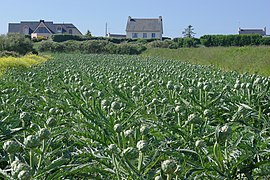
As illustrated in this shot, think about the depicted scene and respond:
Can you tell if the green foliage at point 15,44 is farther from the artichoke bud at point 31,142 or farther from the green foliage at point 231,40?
the artichoke bud at point 31,142

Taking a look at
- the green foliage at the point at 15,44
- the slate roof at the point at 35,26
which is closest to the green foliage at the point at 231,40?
the green foliage at the point at 15,44

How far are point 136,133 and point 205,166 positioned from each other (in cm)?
40

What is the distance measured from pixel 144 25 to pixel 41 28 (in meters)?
19.2

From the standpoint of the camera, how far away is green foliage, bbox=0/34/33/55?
88.3 feet

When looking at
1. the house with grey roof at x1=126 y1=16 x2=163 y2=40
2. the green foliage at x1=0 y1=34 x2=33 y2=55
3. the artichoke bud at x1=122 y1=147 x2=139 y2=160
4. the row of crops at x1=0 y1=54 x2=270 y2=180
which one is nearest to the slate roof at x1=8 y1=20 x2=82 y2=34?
the house with grey roof at x1=126 y1=16 x2=163 y2=40

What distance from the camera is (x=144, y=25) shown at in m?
75.6

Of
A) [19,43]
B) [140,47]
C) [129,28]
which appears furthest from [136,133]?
[129,28]

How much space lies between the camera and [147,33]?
75.6 m

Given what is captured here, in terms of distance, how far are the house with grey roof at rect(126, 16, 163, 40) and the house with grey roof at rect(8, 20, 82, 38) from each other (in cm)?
1364

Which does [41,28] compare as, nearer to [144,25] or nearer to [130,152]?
[144,25]

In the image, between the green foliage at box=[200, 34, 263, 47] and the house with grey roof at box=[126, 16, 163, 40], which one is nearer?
the green foliage at box=[200, 34, 263, 47]

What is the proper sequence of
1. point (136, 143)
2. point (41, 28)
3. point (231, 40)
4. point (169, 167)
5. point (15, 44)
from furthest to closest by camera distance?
point (41, 28), point (231, 40), point (15, 44), point (136, 143), point (169, 167)

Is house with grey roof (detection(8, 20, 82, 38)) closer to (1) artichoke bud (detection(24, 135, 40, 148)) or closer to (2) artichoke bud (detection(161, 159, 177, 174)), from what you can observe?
→ (1) artichoke bud (detection(24, 135, 40, 148))

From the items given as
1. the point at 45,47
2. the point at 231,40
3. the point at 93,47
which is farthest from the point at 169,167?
the point at 231,40
